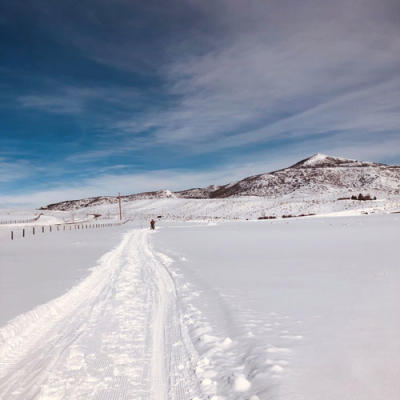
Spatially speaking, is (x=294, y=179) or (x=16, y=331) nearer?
(x=16, y=331)

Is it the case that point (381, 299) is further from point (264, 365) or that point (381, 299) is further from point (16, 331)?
point (16, 331)

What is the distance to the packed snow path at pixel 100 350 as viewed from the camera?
352cm

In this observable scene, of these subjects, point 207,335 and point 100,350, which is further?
point 207,335

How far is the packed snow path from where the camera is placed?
11.5 feet

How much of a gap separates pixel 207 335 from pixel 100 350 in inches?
64.0

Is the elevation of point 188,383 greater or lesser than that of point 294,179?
lesser

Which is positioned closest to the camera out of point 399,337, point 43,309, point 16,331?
point 399,337

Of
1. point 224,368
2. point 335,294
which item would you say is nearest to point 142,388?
point 224,368

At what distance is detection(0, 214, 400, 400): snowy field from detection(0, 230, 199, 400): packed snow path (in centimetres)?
2

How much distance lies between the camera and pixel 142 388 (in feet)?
11.4

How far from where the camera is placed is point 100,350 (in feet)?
14.6

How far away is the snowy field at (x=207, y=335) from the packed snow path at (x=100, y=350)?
0.02 meters

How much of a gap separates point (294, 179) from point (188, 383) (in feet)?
453

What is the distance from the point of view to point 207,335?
16.3ft
